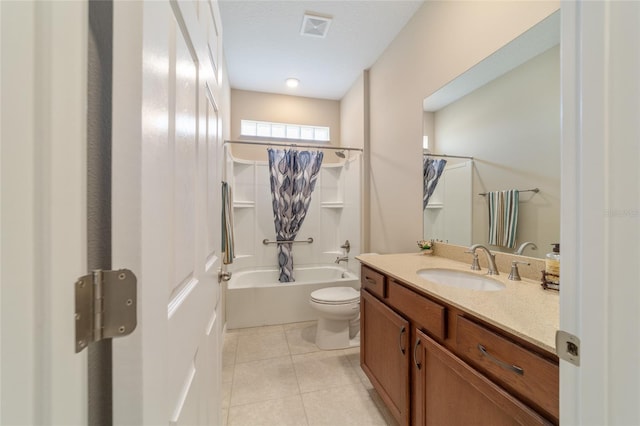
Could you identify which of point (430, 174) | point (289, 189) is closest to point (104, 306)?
point (430, 174)

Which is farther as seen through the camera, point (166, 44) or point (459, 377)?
point (459, 377)

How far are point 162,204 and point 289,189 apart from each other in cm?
260

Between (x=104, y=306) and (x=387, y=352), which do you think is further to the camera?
(x=387, y=352)

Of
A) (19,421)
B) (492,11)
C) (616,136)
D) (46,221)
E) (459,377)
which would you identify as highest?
(492,11)

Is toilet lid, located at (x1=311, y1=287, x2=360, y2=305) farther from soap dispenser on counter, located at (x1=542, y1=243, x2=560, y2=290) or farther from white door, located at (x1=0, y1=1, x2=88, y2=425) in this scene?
white door, located at (x1=0, y1=1, x2=88, y2=425)

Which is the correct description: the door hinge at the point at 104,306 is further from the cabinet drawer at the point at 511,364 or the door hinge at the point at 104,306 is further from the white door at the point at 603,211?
the cabinet drawer at the point at 511,364

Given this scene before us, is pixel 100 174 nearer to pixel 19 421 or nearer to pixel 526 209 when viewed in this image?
pixel 19 421

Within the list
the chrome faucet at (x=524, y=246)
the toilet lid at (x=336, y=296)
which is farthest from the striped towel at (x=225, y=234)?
the chrome faucet at (x=524, y=246)

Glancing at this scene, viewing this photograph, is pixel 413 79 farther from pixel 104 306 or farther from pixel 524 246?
pixel 104 306

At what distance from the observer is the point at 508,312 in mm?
837

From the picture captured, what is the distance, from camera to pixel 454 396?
37.4 inches

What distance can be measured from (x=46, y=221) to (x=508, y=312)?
1.13 m

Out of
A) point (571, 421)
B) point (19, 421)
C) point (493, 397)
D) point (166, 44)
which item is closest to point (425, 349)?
point (493, 397)

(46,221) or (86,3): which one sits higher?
(86,3)
